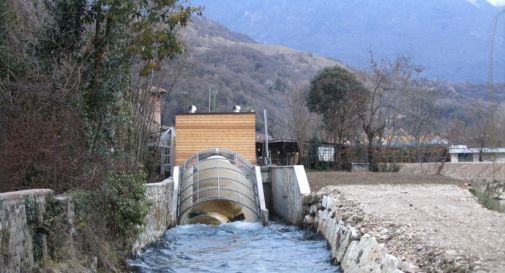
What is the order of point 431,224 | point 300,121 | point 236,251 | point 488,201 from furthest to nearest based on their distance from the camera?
point 300,121, point 236,251, point 488,201, point 431,224

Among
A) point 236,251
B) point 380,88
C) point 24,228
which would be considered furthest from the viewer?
point 380,88

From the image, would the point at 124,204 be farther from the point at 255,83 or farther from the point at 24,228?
the point at 255,83

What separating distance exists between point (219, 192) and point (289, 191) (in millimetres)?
3112

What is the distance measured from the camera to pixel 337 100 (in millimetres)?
47625

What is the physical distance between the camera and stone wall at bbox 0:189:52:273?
880cm

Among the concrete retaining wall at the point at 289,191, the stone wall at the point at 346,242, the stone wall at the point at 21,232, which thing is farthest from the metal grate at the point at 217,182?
the stone wall at the point at 21,232

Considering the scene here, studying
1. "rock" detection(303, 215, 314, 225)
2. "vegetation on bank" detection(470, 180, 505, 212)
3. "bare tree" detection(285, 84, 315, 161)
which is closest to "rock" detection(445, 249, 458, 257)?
"vegetation on bank" detection(470, 180, 505, 212)

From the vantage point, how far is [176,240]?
76.2 ft

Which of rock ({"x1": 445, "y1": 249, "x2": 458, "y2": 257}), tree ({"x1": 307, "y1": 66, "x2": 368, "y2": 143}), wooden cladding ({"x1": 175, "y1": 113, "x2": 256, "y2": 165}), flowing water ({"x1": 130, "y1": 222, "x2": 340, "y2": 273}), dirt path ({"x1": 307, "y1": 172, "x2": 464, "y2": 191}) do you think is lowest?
flowing water ({"x1": 130, "y1": 222, "x2": 340, "y2": 273})

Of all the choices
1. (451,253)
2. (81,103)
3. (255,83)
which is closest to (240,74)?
(255,83)

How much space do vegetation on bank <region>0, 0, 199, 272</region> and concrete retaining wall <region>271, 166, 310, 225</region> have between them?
27.4 ft

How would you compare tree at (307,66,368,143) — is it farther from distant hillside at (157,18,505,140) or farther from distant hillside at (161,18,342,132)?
distant hillside at (161,18,342,132)

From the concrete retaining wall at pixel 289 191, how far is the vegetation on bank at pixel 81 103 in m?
8.35

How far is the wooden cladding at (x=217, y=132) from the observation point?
125ft
